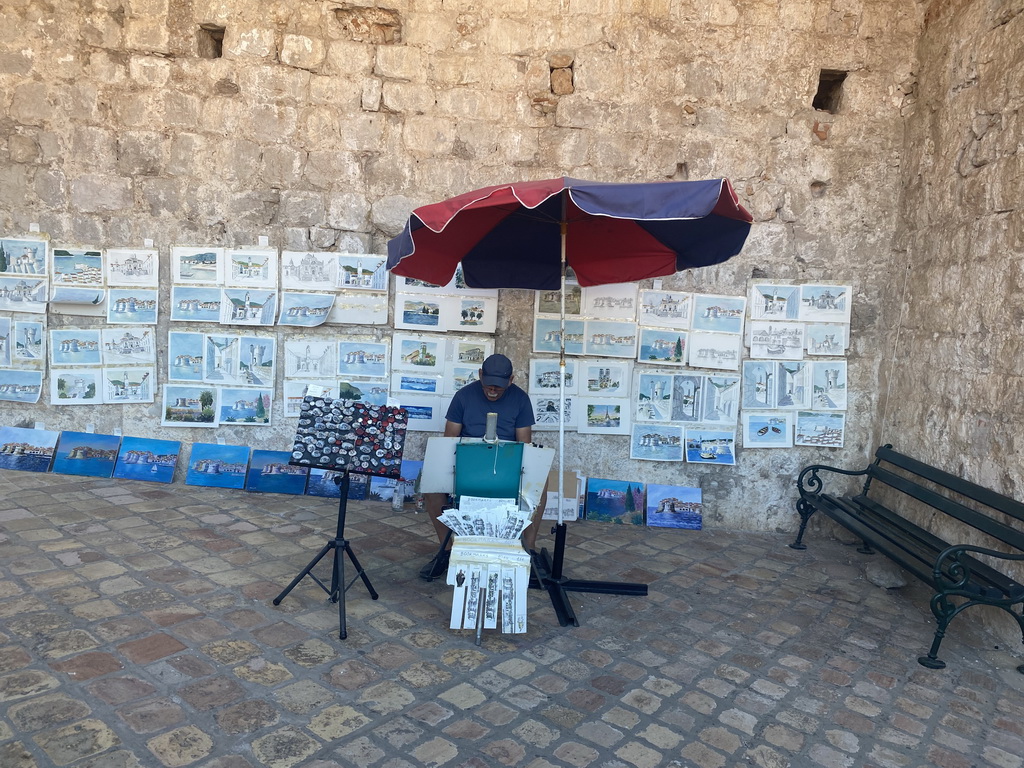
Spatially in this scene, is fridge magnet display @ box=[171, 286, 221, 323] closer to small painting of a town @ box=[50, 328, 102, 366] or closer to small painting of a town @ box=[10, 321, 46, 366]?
small painting of a town @ box=[50, 328, 102, 366]

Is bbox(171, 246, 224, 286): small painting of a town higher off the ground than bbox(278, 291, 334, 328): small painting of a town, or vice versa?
bbox(171, 246, 224, 286): small painting of a town

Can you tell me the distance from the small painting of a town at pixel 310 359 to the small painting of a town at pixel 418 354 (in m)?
0.52

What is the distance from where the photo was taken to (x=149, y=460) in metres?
5.72

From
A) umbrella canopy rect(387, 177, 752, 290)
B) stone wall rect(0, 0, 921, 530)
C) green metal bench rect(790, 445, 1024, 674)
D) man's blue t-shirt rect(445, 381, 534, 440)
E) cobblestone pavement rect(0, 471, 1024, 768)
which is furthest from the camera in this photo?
stone wall rect(0, 0, 921, 530)

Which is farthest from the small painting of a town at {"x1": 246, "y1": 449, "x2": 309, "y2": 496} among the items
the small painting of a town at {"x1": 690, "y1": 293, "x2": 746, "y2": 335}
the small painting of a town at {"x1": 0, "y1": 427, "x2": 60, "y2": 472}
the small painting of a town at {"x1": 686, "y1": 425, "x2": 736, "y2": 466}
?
the small painting of a town at {"x1": 690, "y1": 293, "x2": 746, "y2": 335}

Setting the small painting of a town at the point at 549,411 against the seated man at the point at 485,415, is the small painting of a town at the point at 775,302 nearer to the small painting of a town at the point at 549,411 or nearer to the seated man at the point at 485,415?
the small painting of a town at the point at 549,411

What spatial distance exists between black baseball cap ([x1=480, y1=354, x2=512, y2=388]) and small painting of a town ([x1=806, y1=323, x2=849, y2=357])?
8.87 feet

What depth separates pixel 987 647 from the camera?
12.8 ft

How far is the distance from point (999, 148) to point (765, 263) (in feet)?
5.48

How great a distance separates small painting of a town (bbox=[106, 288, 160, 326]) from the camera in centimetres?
561

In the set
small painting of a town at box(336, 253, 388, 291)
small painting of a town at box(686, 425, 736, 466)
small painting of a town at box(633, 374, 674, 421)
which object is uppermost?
small painting of a town at box(336, 253, 388, 291)

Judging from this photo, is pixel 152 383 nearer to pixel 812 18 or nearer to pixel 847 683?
pixel 847 683

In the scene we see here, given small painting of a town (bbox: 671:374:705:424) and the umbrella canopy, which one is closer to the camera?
the umbrella canopy

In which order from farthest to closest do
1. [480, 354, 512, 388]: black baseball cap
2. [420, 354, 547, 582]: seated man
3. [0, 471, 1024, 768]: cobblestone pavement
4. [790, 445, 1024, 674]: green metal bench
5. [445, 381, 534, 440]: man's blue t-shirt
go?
[445, 381, 534, 440]: man's blue t-shirt < [420, 354, 547, 582]: seated man < [480, 354, 512, 388]: black baseball cap < [790, 445, 1024, 674]: green metal bench < [0, 471, 1024, 768]: cobblestone pavement
